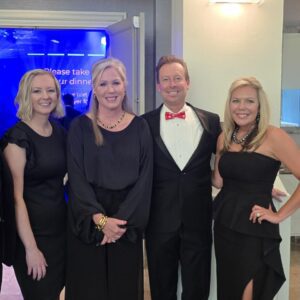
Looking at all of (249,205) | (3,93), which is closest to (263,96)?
(249,205)

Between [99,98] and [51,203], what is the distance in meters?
0.54

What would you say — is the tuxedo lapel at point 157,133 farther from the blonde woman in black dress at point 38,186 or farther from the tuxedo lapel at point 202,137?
the blonde woman in black dress at point 38,186

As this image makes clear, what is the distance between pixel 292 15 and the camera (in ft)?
15.5

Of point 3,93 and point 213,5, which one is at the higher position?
point 213,5

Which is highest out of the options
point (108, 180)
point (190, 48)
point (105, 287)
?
point (190, 48)

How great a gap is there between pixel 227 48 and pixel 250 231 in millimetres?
1313

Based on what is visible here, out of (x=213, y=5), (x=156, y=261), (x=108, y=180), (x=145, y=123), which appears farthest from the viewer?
(x=213, y=5)

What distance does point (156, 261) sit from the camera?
7.15 ft

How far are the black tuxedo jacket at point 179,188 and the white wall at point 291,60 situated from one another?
92.7 inches

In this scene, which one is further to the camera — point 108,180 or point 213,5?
point 213,5

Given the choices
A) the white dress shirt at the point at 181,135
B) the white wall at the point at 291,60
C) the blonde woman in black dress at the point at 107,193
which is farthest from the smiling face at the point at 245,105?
the white wall at the point at 291,60

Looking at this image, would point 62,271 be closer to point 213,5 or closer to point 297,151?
point 297,151

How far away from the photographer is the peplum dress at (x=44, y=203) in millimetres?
1860

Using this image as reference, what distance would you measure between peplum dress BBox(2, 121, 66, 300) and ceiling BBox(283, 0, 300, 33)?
3.39m
